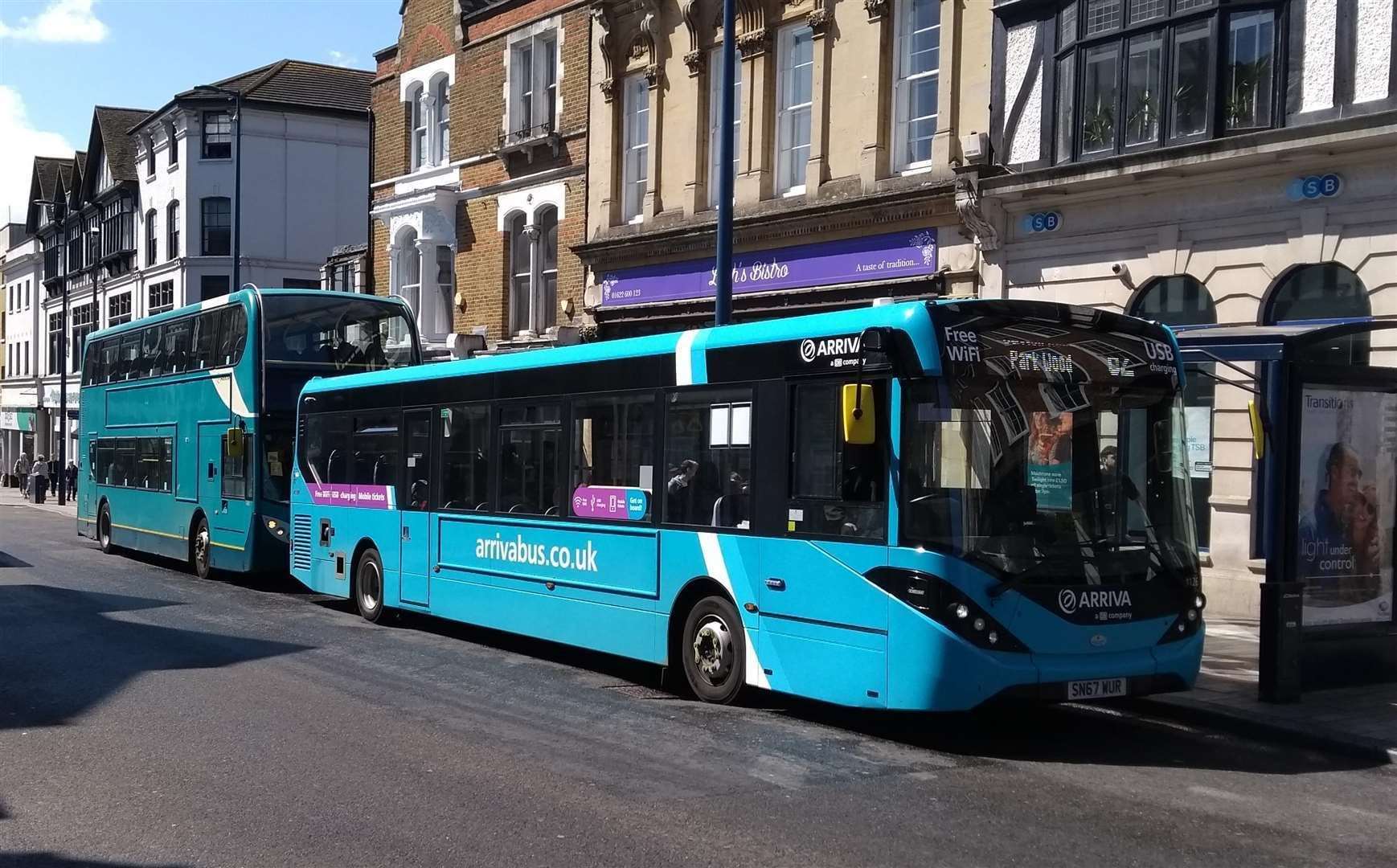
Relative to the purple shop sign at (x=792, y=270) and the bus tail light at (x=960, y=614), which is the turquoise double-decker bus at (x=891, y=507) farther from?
the purple shop sign at (x=792, y=270)

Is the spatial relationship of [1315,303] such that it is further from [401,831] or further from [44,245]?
[44,245]

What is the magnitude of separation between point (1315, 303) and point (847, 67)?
7913 mm

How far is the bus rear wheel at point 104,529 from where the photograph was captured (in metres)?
25.9

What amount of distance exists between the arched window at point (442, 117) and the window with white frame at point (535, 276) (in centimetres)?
344

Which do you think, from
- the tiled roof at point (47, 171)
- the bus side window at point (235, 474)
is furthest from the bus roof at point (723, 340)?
the tiled roof at point (47, 171)

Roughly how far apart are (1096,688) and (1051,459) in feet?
4.83

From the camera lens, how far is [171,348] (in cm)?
2216

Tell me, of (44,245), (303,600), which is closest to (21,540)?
(303,600)

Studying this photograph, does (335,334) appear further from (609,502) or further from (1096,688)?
(1096,688)

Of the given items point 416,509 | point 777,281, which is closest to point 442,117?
point 777,281

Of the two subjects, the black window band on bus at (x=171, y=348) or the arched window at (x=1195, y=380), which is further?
the black window band on bus at (x=171, y=348)

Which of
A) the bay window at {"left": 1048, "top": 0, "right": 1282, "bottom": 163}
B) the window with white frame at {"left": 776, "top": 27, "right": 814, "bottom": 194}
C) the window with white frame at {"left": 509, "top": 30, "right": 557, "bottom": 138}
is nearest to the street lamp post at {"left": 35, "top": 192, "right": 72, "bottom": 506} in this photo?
the window with white frame at {"left": 509, "top": 30, "right": 557, "bottom": 138}

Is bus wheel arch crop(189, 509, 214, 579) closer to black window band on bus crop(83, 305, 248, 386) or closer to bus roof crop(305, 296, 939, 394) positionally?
black window band on bus crop(83, 305, 248, 386)

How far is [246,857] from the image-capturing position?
6.25m
